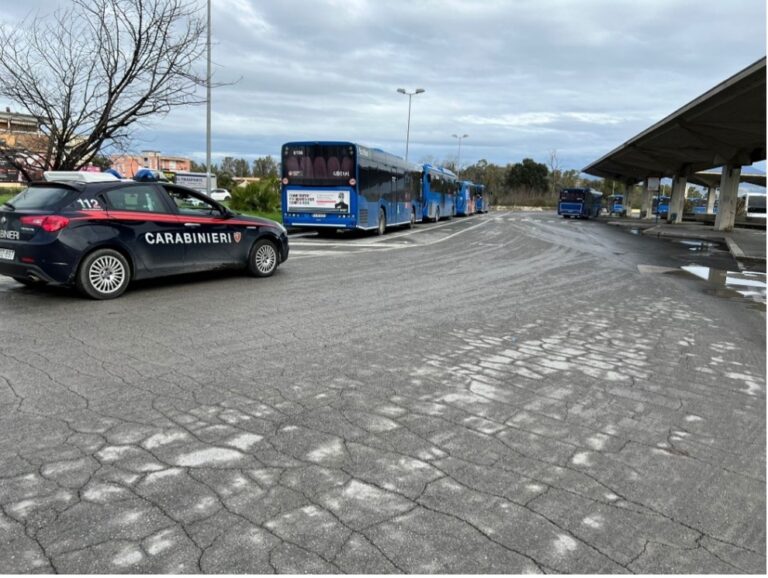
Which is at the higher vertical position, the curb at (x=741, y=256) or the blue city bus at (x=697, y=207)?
the blue city bus at (x=697, y=207)

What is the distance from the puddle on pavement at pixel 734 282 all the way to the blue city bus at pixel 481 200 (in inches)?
1661

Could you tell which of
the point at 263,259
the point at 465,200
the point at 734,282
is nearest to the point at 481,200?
the point at 465,200

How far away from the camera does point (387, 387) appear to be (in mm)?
4559

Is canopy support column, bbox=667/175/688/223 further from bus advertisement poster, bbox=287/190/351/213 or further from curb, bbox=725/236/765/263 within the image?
bus advertisement poster, bbox=287/190/351/213

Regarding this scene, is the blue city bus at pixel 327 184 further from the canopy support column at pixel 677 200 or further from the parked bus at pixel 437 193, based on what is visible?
the canopy support column at pixel 677 200

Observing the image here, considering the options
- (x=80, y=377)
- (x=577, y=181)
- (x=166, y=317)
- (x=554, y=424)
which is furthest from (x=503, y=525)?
(x=577, y=181)

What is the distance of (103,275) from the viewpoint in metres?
7.90

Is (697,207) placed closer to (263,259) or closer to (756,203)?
(756,203)

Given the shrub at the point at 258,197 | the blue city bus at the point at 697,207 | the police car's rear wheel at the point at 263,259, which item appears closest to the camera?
the police car's rear wheel at the point at 263,259

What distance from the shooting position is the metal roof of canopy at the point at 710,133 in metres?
20.5

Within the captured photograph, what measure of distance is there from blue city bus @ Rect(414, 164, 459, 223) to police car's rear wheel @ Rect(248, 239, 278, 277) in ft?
68.9

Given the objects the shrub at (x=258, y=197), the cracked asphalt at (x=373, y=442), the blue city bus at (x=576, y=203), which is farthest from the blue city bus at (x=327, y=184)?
the blue city bus at (x=576, y=203)

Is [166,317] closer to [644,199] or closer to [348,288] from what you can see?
[348,288]

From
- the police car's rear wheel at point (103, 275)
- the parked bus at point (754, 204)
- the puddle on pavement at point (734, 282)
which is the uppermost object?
the parked bus at point (754, 204)
